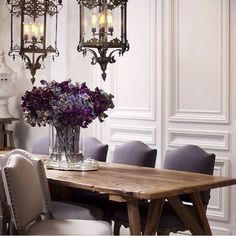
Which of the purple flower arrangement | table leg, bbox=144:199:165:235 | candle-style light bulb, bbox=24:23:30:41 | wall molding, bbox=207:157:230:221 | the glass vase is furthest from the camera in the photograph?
wall molding, bbox=207:157:230:221

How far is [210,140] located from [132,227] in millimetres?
1933

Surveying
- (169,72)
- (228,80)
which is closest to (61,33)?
(169,72)

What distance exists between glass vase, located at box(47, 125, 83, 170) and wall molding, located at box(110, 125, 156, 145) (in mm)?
1537

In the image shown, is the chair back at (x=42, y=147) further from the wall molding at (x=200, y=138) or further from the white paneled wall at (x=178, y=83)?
the wall molding at (x=200, y=138)

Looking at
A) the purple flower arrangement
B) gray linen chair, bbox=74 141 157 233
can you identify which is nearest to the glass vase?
the purple flower arrangement

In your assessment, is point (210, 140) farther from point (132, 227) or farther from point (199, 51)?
point (132, 227)

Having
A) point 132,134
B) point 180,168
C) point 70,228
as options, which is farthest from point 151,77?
point 70,228

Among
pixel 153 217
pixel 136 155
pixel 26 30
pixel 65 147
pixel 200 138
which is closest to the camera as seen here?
pixel 153 217

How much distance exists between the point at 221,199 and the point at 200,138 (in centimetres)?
58

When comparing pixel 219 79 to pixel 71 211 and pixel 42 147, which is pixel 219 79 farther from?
pixel 71 211

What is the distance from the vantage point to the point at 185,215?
10.9 ft

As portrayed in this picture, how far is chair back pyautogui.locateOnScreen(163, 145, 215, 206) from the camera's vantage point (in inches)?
146

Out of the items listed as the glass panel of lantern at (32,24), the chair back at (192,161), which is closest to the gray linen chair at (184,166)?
the chair back at (192,161)

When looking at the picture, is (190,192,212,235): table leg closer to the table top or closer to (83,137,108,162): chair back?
the table top
